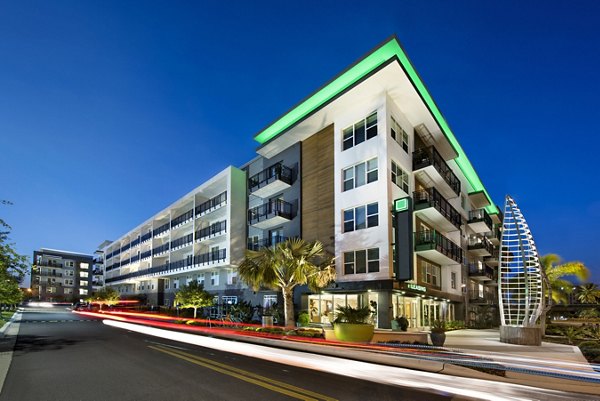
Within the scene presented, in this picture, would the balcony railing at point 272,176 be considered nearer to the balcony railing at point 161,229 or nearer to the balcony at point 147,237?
the balcony railing at point 161,229

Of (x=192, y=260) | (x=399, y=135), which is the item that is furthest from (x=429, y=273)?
(x=192, y=260)

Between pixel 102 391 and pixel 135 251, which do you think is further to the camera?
pixel 135 251

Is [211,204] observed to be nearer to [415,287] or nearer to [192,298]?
[192,298]

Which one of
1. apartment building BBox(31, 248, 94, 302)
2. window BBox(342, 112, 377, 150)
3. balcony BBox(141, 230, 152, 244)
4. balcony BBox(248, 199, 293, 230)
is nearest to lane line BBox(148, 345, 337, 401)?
window BBox(342, 112, 377, 150)

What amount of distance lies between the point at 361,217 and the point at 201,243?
26.6 metres

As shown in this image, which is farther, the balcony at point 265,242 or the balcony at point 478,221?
the balcony at point 478,221

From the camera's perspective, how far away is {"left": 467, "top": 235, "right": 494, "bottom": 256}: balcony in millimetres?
42250

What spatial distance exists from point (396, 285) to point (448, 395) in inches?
620

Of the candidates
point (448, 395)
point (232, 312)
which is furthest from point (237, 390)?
point (232, 312)

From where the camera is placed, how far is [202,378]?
10125 millimetres

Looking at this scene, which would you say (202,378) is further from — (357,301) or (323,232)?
(323,232)

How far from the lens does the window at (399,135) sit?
2748 centimetres

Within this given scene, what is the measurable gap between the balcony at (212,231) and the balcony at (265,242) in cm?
406

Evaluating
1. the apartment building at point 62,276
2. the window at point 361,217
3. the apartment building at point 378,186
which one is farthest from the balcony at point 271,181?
the apartment building at point 62,276
